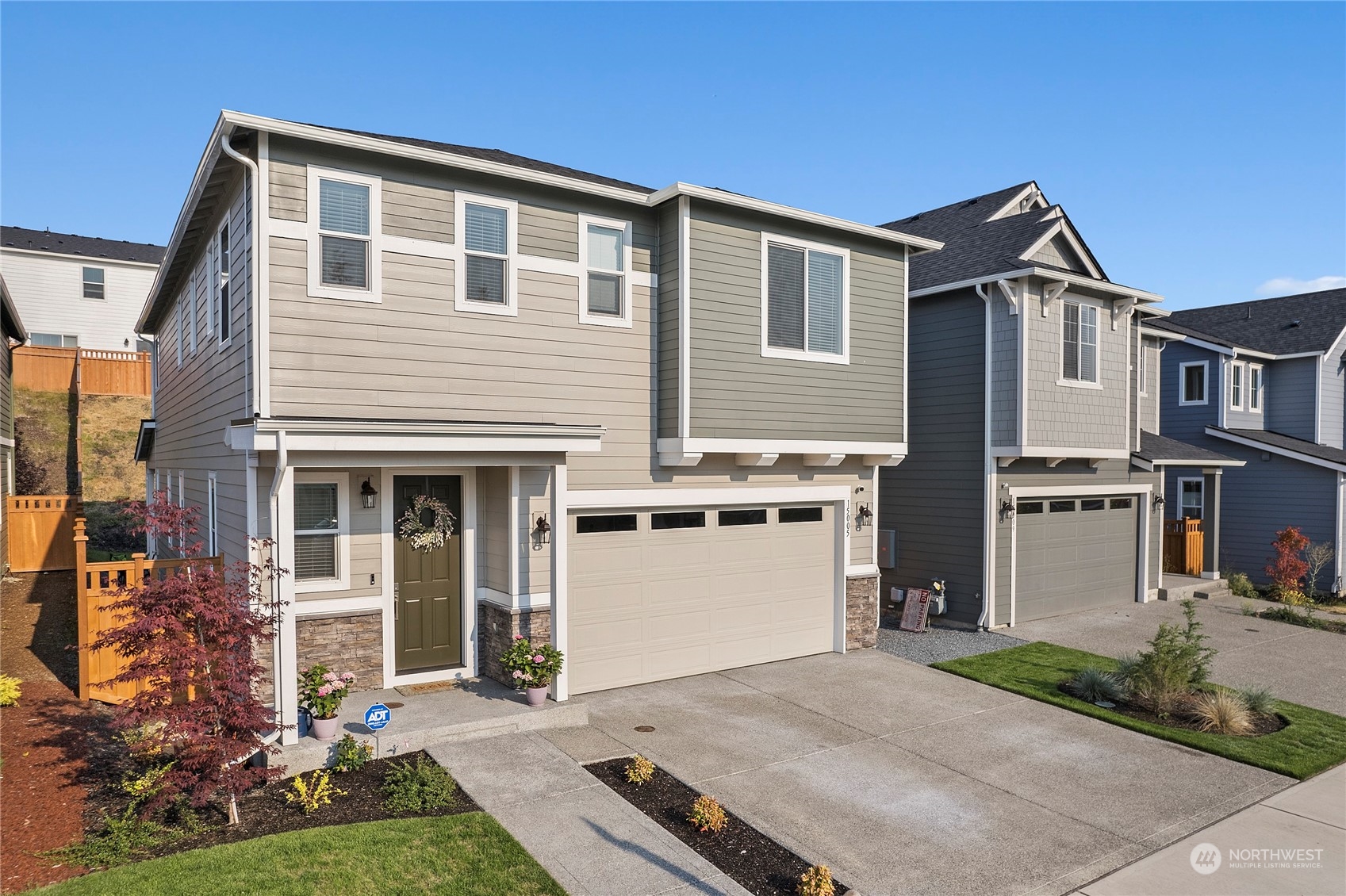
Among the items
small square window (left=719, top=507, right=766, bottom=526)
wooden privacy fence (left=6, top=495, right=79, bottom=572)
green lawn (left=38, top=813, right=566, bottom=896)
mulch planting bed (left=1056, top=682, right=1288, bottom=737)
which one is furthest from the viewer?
wooden privacy fence (left=6, top=495, right=79, bottom=572)

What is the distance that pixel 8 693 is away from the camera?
25.6ft

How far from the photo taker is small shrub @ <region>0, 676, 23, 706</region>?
7.79m

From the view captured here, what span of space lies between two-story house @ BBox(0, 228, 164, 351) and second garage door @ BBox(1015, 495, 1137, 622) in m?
29.7

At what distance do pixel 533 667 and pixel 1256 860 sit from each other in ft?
20.9

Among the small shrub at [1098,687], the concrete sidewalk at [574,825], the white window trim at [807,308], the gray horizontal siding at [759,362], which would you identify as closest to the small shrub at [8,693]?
the concrete sidewalk at [574,825]

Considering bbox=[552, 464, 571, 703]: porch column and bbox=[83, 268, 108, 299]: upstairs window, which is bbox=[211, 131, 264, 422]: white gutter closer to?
bbox=[552, 464, 571, 703]: porch column

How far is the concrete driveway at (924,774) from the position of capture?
19.3ft

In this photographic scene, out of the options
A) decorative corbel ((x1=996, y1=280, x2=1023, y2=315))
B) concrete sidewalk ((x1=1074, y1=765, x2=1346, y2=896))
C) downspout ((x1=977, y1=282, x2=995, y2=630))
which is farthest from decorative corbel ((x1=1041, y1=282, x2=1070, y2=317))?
concrete sidewalk ((x1=1074, y1=765, x2=1346, y2=896))

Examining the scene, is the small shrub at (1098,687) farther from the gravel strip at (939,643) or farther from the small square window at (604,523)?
the small square window at (604,523)

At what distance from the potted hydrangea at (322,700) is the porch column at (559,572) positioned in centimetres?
224

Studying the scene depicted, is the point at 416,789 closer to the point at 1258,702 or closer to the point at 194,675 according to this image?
the point at 194,675

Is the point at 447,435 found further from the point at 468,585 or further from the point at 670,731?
the point at 670,731

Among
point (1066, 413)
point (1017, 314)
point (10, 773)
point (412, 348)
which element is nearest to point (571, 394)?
point (412, 348)

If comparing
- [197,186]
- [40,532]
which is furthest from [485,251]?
[40,532]
